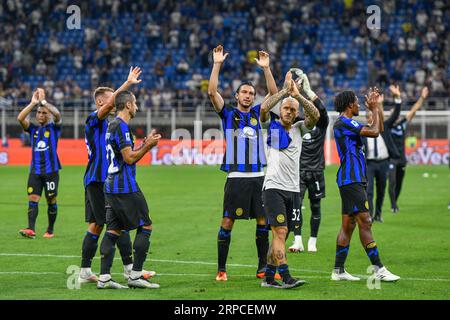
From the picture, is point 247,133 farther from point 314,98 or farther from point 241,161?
point 314,98

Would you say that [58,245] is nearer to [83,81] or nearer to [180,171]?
[180,171]

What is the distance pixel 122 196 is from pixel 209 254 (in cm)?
376

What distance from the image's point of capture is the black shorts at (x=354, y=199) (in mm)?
11039

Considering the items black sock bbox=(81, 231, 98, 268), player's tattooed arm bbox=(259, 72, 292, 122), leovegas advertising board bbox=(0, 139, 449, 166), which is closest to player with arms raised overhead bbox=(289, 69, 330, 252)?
player's tattooed arm bbox=(259, 72, 292, 122)

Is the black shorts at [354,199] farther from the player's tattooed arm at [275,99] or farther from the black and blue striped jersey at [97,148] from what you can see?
the black and blue striped jersey at [97,148]

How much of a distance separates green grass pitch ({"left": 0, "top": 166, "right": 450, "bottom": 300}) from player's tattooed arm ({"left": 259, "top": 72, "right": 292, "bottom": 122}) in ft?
6.88

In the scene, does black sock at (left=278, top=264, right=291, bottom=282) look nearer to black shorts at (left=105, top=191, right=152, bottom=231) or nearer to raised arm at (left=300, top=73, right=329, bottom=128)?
black shorts at (left=105, top=191, right=152, bottom=231)

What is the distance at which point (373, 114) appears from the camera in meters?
10.7

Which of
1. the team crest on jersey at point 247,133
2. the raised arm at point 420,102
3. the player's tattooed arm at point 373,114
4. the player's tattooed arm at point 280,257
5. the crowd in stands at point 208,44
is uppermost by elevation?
the crowd in stands at point 208,44

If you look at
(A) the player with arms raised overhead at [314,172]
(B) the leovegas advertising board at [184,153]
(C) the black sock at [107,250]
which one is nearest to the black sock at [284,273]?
(C) the black sock at [107,250]

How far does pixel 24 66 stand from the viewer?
46.3 metres

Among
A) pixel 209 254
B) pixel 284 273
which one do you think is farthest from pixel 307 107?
pixel 209 254

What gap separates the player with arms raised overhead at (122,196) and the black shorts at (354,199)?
257cm

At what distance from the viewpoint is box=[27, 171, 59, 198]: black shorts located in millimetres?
16406
